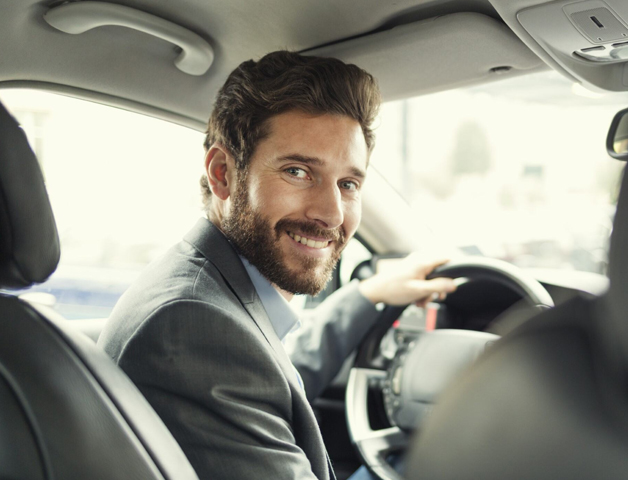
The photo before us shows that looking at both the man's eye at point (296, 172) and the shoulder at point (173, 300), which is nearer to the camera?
the shoulder at point (173, 300)

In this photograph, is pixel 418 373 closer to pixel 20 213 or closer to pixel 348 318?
pixel 348 318

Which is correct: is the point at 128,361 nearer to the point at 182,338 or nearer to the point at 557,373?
the point at 182,338

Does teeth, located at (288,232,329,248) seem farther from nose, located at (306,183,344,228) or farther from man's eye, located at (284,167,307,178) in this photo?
man's eye, located at (284,167,307,178)

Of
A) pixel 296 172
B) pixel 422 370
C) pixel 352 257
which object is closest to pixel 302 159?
pixel 296 172

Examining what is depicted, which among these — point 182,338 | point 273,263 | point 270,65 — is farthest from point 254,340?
point 270,65

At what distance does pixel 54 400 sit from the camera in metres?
0.97

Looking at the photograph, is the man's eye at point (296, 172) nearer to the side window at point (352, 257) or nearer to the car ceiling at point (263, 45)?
the car ceiling at point (263, 45)

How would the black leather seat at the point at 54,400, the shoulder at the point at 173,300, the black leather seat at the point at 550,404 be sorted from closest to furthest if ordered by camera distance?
the black leather seat at the point at 550,404 → the black leather seat at the point at 54,400 → the shoulder at the point at 173,300

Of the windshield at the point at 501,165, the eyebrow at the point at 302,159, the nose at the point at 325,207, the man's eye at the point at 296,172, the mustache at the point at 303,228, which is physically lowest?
the windshield at the point at 501,165

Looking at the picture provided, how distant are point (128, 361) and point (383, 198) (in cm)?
165

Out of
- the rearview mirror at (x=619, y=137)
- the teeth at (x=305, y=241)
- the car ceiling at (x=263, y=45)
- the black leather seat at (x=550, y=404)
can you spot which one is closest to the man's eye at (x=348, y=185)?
the teeth at (x=305, y=241)

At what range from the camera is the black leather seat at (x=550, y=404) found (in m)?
0.47

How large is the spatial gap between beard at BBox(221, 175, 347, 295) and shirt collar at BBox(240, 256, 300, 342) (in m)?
0.02

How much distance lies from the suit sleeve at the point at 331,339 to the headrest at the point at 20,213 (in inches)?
49.2
